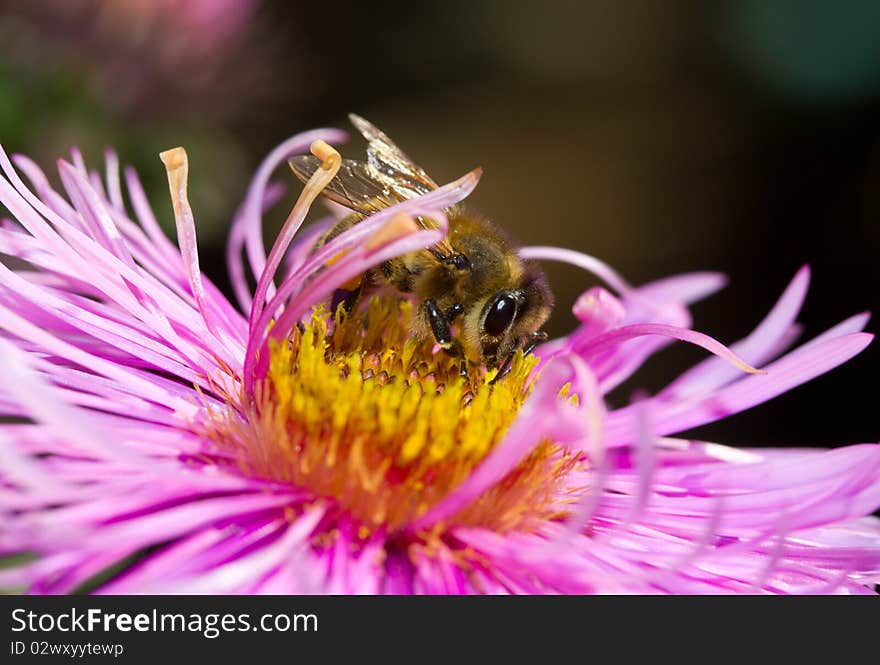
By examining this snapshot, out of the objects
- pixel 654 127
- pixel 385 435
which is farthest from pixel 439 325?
pixel 654 127

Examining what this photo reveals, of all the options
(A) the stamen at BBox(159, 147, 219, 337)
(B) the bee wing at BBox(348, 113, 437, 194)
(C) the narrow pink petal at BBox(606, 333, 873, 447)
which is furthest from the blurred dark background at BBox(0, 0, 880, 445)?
(C) the narrow pink petal at BBox(606, 333, 873, 447)

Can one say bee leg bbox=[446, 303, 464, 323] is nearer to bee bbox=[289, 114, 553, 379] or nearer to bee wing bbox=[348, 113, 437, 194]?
bee bbox=[289, 114, 553, 379]

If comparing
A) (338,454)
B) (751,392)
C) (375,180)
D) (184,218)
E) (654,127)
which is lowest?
(338,454)

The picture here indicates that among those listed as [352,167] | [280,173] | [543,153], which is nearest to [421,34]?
[543,153]

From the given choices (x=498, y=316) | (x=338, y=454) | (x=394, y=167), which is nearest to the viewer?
(x=338, y=454)

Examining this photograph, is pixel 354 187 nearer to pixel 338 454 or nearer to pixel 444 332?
pixel 444 332

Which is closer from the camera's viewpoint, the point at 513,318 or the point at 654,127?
the point at 513,318
